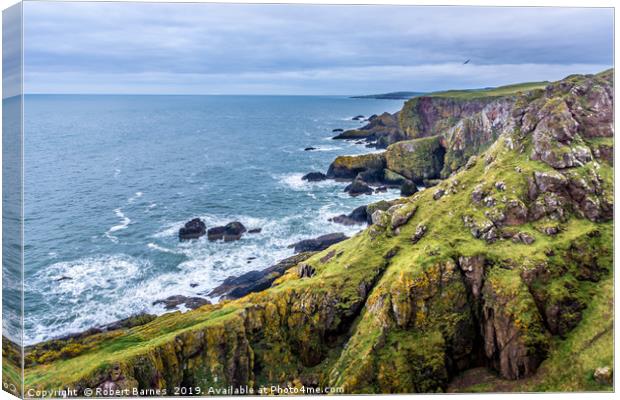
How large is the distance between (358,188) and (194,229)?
9219 millimetres

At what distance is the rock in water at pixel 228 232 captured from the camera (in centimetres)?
2420

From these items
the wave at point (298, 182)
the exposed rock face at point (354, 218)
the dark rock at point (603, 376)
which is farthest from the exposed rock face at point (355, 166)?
the dark rock at point (603, 376)

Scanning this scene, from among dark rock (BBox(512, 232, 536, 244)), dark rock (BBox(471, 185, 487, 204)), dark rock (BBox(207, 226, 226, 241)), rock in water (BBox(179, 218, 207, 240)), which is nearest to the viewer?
dark rock (BBox(512, 232, 536, 244))

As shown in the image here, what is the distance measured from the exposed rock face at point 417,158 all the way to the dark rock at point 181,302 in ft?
46.8

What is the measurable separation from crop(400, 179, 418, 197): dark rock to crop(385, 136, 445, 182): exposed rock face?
0.29 meters

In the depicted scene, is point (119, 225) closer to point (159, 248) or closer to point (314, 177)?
point (159, 248)

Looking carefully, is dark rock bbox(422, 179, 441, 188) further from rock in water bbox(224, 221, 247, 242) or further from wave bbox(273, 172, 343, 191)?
rock in water bbox(224, 221, 247, 242)

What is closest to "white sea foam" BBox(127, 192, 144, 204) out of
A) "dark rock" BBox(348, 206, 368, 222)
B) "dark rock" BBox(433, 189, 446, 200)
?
"dark rock" BBox(348, 206, 368, 222)

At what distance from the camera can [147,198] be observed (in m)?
22.9

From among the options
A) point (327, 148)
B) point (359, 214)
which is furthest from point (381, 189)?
point (327, 148)

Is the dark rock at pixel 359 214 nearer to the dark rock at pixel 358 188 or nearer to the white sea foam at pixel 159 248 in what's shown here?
the dark rock at pixel 358 188

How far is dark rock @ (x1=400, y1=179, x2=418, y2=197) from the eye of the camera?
95.9 ft

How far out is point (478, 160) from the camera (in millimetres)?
24719

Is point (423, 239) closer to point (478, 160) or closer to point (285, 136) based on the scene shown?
point (478, 160)
